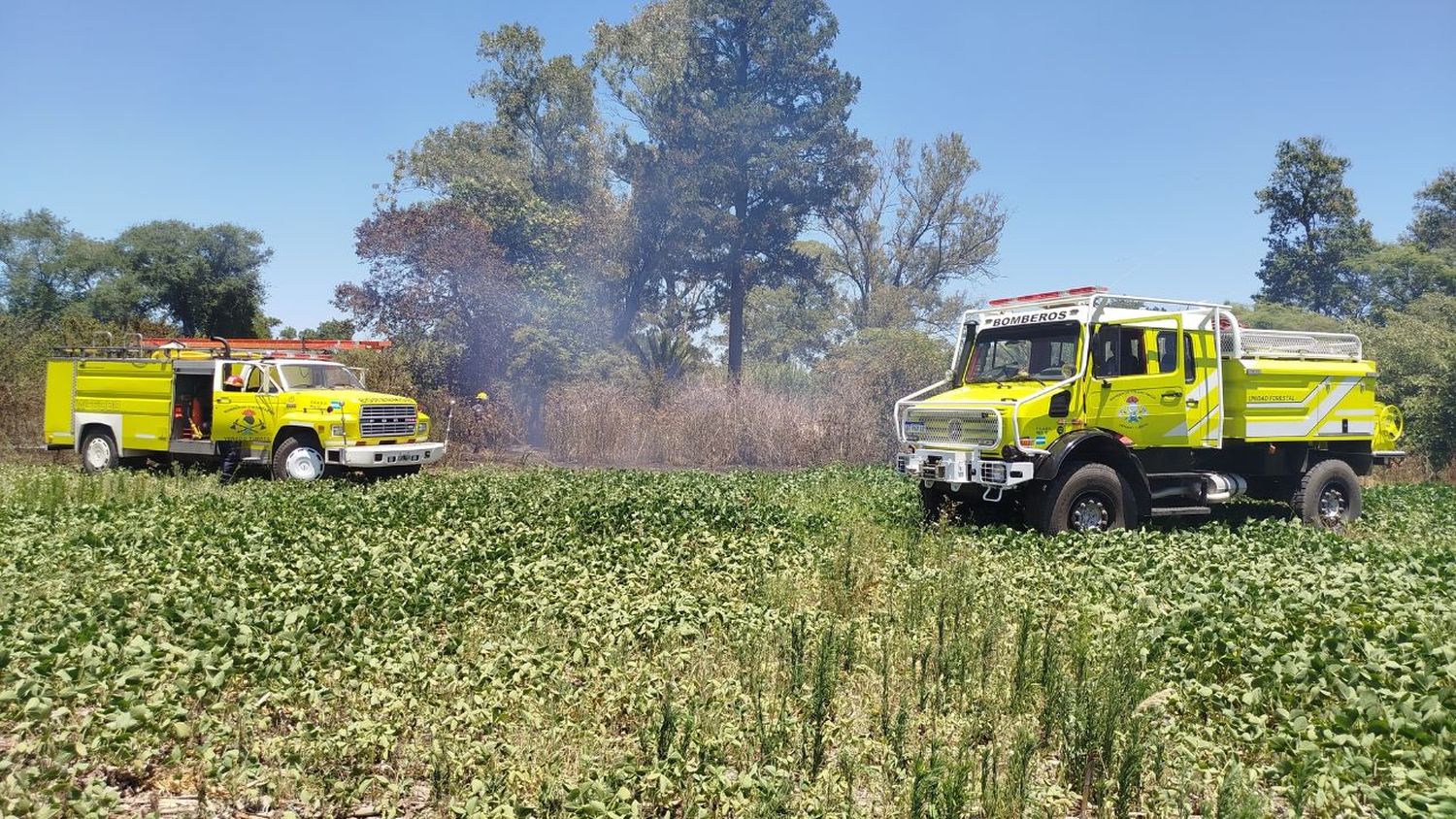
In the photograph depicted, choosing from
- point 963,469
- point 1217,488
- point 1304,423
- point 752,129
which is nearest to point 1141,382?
point 1217,488

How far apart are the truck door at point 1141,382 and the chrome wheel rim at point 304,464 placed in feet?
39.6

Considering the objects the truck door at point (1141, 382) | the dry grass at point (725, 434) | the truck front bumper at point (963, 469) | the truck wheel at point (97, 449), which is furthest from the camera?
the dry grass at point (725, 434)

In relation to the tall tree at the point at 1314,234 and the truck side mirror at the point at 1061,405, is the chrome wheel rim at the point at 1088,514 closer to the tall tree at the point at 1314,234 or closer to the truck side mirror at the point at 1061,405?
the truck side mirror at the point at 1061,405

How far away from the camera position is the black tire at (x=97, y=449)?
17.3m

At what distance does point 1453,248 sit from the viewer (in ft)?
133

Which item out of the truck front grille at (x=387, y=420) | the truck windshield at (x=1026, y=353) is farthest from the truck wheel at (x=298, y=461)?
the truck windshield at (x=1026, y=353)

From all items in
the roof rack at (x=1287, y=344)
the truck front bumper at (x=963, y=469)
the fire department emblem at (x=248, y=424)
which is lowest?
the truck front bumper at (x=963, y=469)

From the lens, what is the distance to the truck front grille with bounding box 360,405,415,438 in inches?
612

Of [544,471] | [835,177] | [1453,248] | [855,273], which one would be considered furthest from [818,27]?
[1453,248]

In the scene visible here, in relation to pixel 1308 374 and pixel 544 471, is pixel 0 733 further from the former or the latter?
pixel 1308 374

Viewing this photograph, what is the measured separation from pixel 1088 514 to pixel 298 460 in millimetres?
12283

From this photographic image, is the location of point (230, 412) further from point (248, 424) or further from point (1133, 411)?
point (1133, 411)

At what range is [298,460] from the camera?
15406 mm

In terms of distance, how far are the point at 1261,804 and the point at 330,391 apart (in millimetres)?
15359
